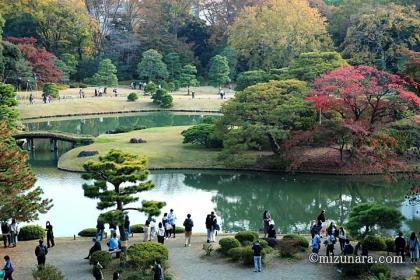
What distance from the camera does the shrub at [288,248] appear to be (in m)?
19.1

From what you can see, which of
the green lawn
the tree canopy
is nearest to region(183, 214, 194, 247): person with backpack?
the green lawn

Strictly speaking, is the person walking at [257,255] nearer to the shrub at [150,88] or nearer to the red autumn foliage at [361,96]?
the red autumn foliage at [361,96]

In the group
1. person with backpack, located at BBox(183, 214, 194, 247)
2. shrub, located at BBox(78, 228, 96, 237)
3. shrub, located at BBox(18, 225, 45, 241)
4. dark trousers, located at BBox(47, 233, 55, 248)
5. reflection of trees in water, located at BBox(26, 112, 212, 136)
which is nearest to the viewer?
person with backpack, located at BBox(183, 214, 194, 247)

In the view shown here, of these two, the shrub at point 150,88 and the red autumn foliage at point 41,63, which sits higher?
the red autumn foliage at point 41,63

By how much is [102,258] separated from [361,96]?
69.9 feet

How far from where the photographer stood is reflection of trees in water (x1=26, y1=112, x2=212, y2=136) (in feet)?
177

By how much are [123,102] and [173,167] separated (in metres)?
28.7

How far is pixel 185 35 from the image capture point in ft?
271

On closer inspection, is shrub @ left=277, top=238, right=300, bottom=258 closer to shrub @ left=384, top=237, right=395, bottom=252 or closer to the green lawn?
shrub @ left=384, top=237, right=395, bottom=252

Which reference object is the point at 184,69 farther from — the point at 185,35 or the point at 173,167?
the point at 173,167

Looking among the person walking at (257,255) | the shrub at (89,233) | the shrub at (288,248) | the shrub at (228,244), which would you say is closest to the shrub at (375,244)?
the shrub at (288,248)

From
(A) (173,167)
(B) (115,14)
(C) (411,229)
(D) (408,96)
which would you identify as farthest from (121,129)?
(B) (115,14)

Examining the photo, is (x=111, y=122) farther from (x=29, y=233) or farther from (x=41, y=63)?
(x=29, y=233)

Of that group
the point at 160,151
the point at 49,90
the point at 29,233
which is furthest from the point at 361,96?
the point at 49,90
